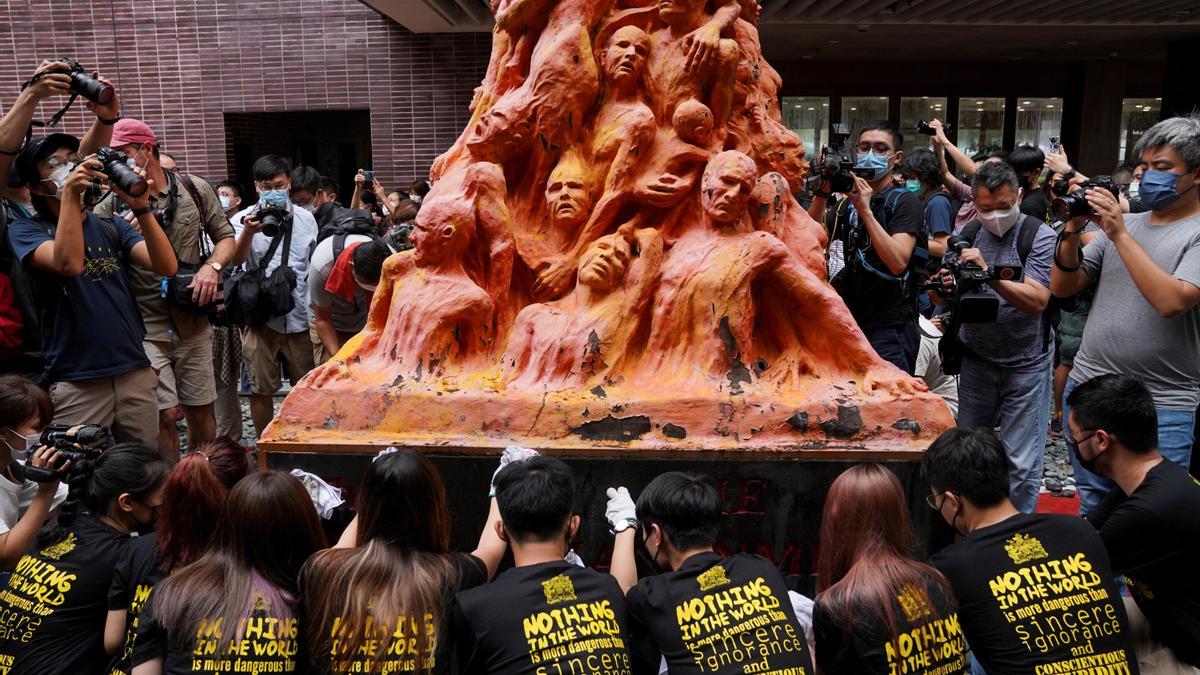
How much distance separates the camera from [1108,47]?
12688 mm

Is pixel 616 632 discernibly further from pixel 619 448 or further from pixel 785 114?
pixel 785 114

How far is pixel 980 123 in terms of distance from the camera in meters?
14.3

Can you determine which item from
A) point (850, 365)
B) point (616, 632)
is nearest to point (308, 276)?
point (850, 365)

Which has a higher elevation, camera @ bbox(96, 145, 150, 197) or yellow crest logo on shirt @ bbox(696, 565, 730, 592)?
camera @ bbox(96, 145, 150, 197)

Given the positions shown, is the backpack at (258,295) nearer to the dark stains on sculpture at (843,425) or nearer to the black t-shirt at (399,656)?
the black t-shirt at (399,656)

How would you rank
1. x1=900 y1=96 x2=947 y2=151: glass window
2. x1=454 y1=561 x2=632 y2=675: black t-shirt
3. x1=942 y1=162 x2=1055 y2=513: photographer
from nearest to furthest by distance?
x1=454 y1=561 x2=632 y2=675: black t-shirt
x1=942 y1=162 x2=1055 y2=513: photographer
x1=900 y1=96 x2=947 y2=151: glass window

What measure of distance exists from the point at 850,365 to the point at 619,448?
1.08 m

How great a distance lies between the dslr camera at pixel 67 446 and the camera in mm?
2799

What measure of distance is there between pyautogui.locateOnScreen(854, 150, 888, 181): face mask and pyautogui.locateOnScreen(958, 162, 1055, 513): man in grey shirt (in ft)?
1.87

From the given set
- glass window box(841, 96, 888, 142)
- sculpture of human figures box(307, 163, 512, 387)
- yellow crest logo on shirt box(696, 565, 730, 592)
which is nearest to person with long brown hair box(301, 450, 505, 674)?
yellow crest logo on shirt box(696, 565, 730, 592)

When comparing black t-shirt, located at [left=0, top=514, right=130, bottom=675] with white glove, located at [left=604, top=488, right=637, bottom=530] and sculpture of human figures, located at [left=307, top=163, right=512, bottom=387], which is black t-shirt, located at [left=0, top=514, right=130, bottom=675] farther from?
white glove, located at [left=604, top=488, right=637, bottom=530]

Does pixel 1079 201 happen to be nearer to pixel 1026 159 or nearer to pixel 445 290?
pixel 1026 159

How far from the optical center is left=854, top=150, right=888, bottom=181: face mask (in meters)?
4.58

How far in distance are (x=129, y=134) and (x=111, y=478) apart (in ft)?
9.40
